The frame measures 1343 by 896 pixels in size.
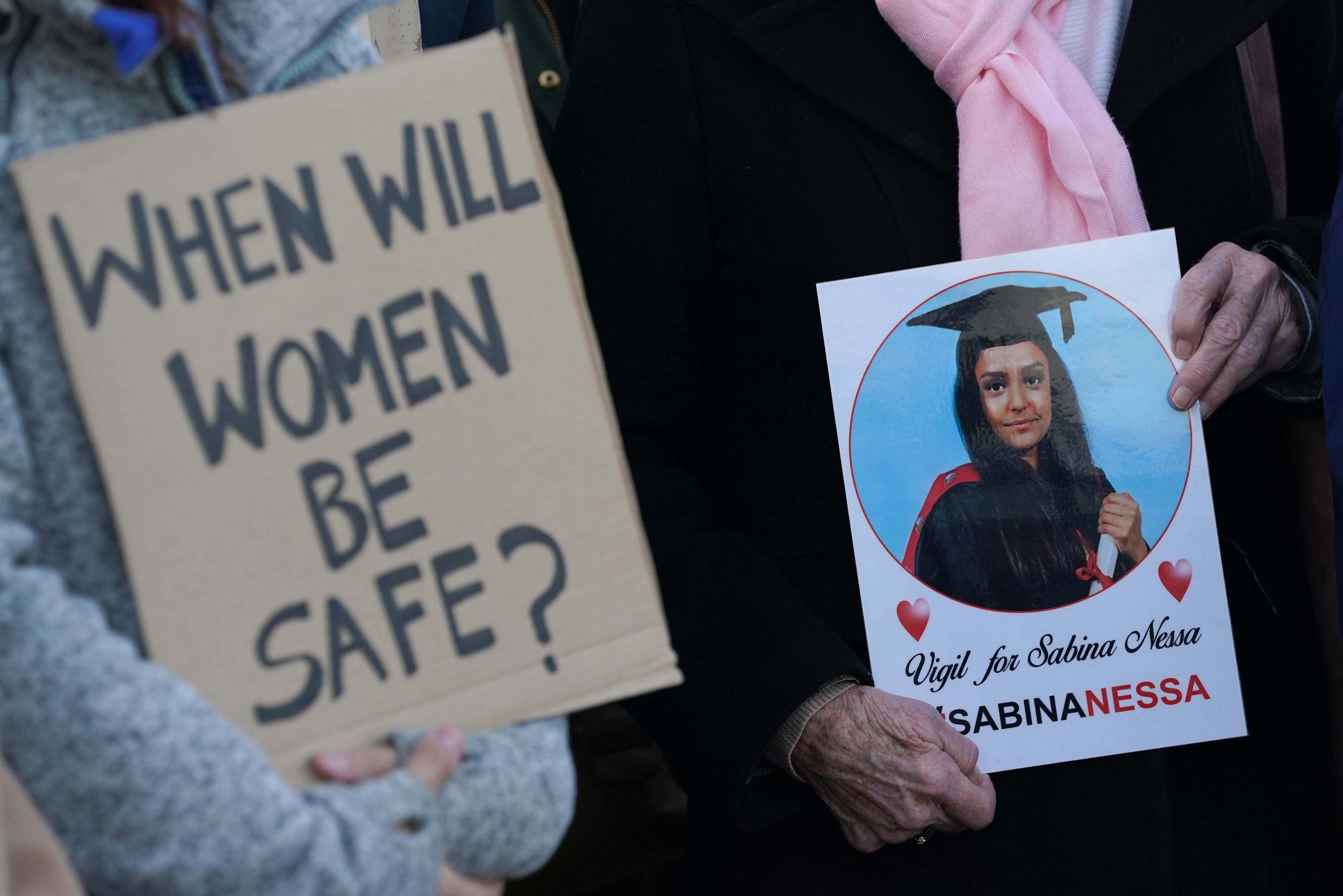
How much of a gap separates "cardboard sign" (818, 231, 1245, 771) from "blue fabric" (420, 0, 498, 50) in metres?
0.94

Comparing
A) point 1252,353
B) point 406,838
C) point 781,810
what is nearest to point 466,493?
point 406,838

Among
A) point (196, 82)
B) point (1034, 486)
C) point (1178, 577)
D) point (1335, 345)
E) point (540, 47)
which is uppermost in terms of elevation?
point (540, 47)

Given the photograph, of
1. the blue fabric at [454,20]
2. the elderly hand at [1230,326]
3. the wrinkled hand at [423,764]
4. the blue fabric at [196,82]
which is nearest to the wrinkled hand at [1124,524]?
the elderly hand at [1230,326]

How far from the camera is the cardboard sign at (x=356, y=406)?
815 mm

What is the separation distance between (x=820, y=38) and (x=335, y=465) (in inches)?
36.6

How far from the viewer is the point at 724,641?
141 cm

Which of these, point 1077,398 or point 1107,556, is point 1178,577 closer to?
point 1107,556

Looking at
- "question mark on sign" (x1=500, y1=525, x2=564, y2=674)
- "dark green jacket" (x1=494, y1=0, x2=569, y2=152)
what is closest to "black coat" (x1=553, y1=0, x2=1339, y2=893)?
"dark green jacket" (x1=494, y1=0, x2=569, y2=152)

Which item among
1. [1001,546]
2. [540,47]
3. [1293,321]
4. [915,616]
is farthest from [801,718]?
[540,47]

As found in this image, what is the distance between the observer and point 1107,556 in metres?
1.34

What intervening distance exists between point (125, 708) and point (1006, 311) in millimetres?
1011

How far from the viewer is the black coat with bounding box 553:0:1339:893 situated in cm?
141

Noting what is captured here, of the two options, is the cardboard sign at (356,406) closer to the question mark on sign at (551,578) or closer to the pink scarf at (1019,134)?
the question mark on sign at (551,578)

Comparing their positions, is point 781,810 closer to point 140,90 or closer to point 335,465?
point 335,465
